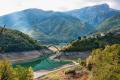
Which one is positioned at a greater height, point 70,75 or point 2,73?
point 2,73

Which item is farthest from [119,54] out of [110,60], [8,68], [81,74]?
[8,68]

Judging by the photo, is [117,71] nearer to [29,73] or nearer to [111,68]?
[111,68]

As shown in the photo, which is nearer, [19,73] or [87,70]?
[19,73]

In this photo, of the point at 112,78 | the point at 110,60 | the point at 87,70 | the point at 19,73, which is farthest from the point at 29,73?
the point at 87,70

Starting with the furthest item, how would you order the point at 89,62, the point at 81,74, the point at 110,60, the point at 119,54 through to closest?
the point at 89,62 < the point at 81,74 < the point at 119,54 < the point at 110,60

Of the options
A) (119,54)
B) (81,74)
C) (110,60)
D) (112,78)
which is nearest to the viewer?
(112,78)

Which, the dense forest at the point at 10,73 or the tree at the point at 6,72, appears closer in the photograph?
the tree at the point at 6,72

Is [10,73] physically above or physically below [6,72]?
below

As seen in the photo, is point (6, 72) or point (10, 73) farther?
point (6, 72)

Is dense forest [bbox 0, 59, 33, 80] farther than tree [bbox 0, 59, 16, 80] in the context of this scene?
Yes
